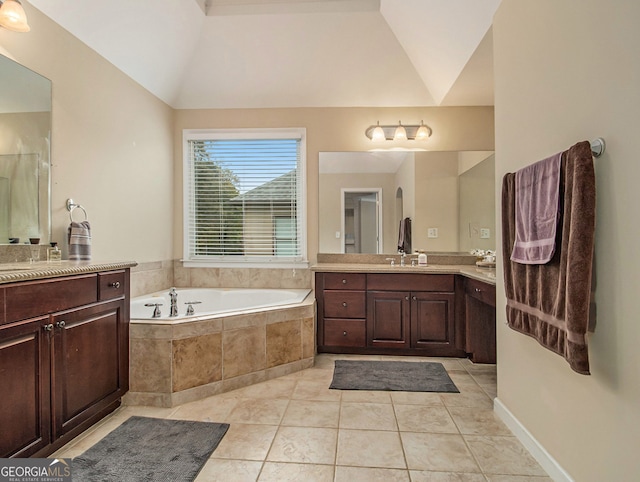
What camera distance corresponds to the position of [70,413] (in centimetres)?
177

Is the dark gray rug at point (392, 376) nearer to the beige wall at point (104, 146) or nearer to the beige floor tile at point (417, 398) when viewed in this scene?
the beige floor tile at point (417, 398)

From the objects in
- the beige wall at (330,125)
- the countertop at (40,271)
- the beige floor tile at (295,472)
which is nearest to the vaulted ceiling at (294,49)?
the beige wall at (330,125)

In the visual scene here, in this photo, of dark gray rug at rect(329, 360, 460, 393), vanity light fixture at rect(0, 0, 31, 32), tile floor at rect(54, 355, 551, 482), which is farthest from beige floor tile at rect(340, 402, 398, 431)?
vanity light fixture at rect(0, 0, 31, 32)

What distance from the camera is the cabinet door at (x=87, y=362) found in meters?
1.70

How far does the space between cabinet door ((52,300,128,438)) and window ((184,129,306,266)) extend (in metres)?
1.74

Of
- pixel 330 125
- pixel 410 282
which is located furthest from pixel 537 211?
pixel 330 125

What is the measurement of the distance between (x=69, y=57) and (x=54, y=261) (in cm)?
138

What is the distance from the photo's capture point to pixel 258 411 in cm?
222

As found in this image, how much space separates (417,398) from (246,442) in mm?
1175

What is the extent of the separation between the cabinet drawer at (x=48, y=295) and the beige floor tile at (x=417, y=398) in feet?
6.39

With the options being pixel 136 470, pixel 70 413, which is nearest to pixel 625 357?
pixel 136 470

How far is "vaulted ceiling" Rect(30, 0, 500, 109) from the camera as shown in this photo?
257 cm

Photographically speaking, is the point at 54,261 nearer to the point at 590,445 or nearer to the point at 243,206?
the point at 243,206

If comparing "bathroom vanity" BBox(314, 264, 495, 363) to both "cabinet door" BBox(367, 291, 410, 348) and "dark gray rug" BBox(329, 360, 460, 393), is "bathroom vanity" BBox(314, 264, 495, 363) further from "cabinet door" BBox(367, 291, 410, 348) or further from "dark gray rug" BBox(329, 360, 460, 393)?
"dark gray rug" BBox(329, 360, 460, 393)
